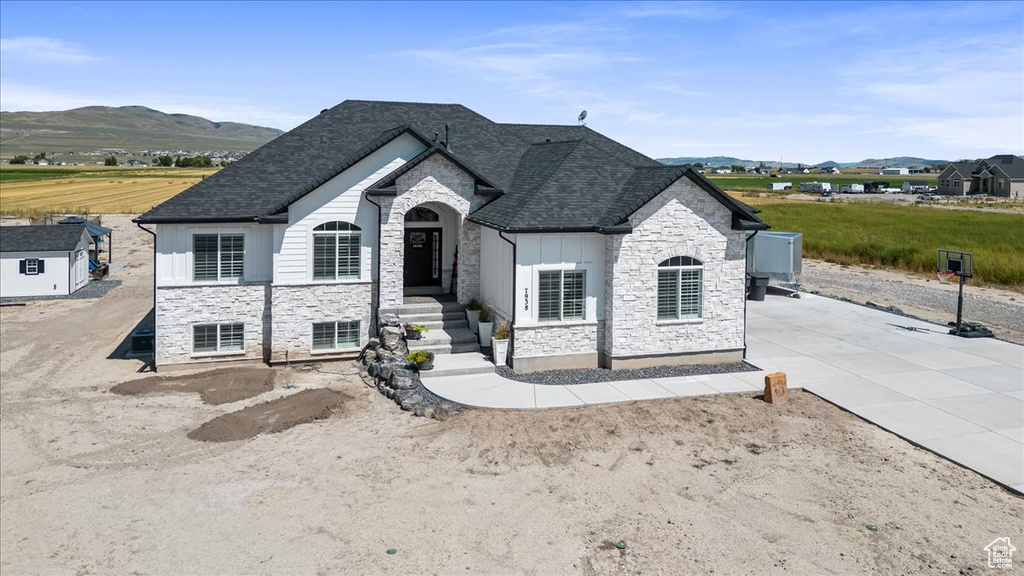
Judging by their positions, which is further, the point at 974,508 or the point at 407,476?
the point at 407,476

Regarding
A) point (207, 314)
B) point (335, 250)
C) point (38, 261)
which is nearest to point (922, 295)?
point (335, 250)

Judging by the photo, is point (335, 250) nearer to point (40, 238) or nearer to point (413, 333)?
point (413, 333)

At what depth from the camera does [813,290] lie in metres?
32.9

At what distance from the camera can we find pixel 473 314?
66.5 ft

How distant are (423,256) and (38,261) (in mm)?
20375

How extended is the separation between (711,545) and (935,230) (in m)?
49.5

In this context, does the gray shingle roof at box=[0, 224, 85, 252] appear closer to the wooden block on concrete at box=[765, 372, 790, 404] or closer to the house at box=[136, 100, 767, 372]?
the house at box=[136, 100, 767, 372]

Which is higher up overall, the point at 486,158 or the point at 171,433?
the point at 486,158

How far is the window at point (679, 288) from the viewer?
61.2 ft

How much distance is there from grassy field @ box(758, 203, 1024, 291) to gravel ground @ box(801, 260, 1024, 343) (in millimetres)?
1761

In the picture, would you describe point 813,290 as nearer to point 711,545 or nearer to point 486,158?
point 486,158

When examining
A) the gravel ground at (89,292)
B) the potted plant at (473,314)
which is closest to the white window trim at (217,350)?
the potted plant at (473,314)

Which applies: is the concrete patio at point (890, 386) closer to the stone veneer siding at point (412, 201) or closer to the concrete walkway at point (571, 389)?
the concrete walkway at point (571, 389)

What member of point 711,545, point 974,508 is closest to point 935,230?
point 974,508
